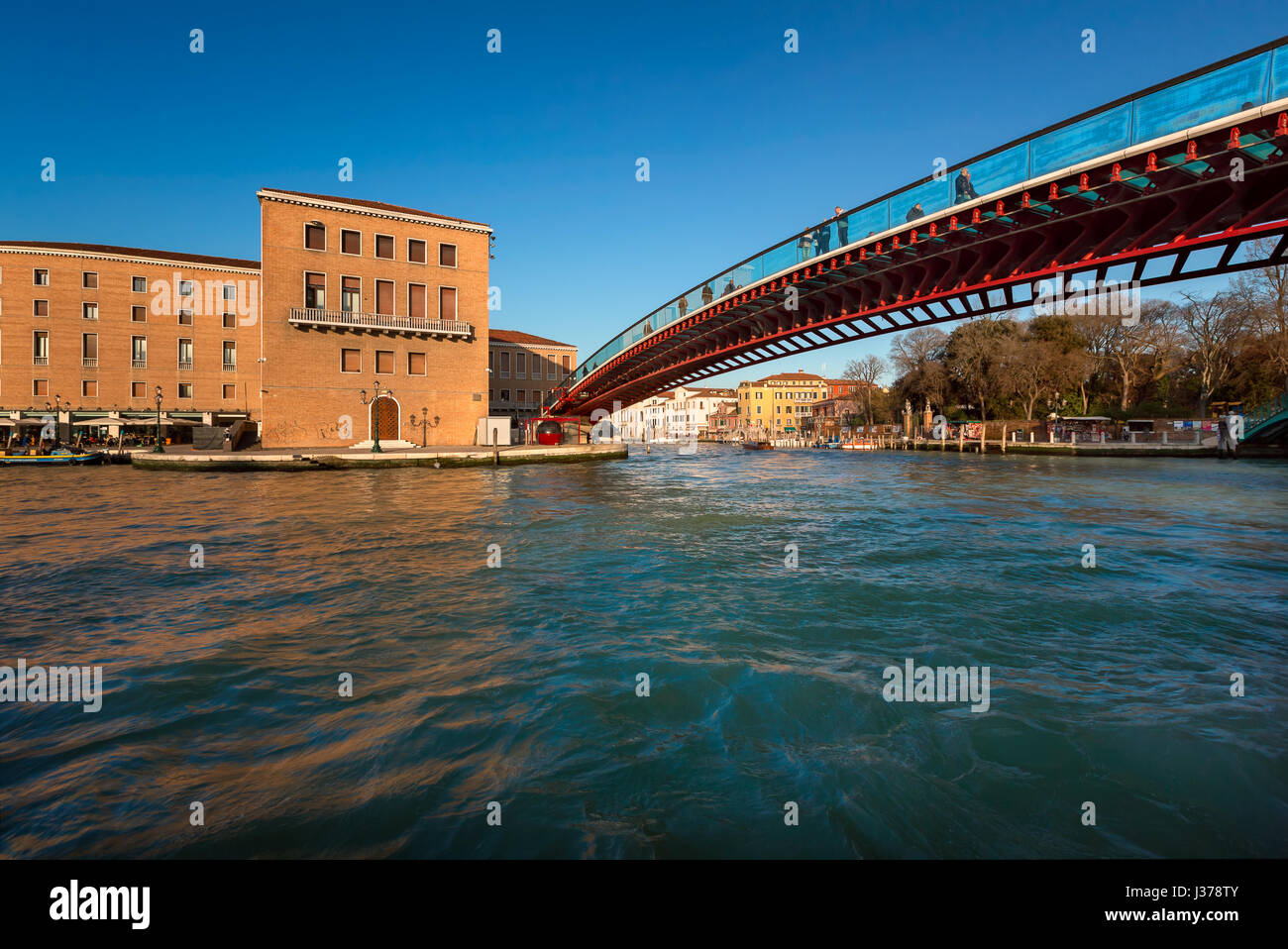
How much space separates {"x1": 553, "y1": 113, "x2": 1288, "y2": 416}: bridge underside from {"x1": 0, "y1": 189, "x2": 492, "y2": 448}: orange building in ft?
44.0

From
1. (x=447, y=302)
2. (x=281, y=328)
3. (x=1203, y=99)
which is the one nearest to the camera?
(x=1203, y=99)

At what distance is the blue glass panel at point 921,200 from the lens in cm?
1391

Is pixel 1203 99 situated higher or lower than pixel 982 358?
lower

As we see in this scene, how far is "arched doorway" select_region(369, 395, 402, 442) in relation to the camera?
26.8m

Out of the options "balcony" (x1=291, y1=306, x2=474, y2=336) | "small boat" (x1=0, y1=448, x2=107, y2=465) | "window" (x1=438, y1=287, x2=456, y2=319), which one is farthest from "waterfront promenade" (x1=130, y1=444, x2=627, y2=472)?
"window" (x1=438, y1=287, x2=456, y2=319)

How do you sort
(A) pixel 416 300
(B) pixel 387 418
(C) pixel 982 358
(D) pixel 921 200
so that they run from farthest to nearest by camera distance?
(C) pixel 982 358, (A) pixel 416 300, (B) pixel 387 418, (D) pixel 921 200

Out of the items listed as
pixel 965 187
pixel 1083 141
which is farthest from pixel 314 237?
pixel 1083 141

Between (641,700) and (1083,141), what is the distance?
46.6 feet

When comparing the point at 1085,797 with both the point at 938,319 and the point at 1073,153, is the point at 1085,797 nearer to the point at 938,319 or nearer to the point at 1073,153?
the point at 1073,153

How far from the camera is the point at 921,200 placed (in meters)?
14.4

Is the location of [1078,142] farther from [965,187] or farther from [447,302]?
[447,302]

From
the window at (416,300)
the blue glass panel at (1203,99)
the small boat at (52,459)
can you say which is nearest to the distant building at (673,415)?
the window at (416,300)

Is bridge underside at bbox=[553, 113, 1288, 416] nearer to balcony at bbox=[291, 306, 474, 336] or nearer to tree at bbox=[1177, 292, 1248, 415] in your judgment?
balcony at bbox=[291, 306, 474, 336]

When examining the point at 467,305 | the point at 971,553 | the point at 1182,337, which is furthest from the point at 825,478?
the point at 1182,337
